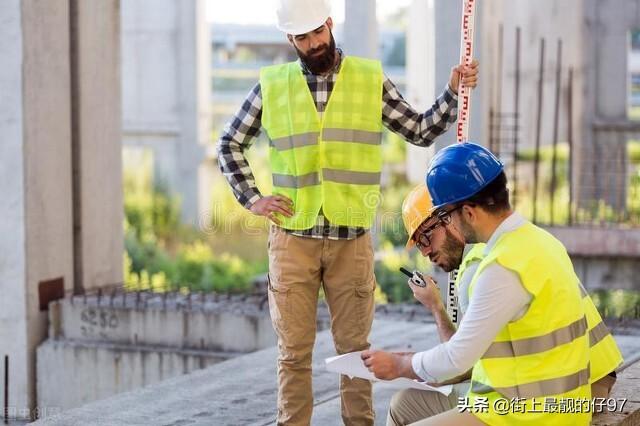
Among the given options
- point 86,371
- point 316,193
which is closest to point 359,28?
point 86,371

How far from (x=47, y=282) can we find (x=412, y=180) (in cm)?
1692

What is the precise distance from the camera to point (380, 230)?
65.3 ft

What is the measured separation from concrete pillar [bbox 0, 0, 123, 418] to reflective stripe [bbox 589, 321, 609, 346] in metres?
6.31

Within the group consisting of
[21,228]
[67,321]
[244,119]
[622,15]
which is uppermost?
[622,15]

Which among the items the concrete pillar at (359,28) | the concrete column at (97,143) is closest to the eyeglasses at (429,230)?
the concrete column at (97,143)

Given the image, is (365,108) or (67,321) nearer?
(365,108)

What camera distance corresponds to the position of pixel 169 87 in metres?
27.0

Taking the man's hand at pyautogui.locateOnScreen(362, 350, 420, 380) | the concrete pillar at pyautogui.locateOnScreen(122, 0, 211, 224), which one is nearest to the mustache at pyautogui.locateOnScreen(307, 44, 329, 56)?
the man's hand at pyautogui.locateOnScreen(362, 350, 420, 380)

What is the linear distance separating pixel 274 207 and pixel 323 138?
1.22ft

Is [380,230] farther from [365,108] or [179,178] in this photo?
[365,108]

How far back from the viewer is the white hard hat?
16.8 ft

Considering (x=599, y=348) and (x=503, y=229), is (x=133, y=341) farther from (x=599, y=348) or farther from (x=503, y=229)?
(x=503, y=229)

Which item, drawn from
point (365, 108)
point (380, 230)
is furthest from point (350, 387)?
point (380, 230)

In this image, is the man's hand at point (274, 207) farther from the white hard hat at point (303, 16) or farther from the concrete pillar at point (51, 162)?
the concrete pillar at point (51, 162)
